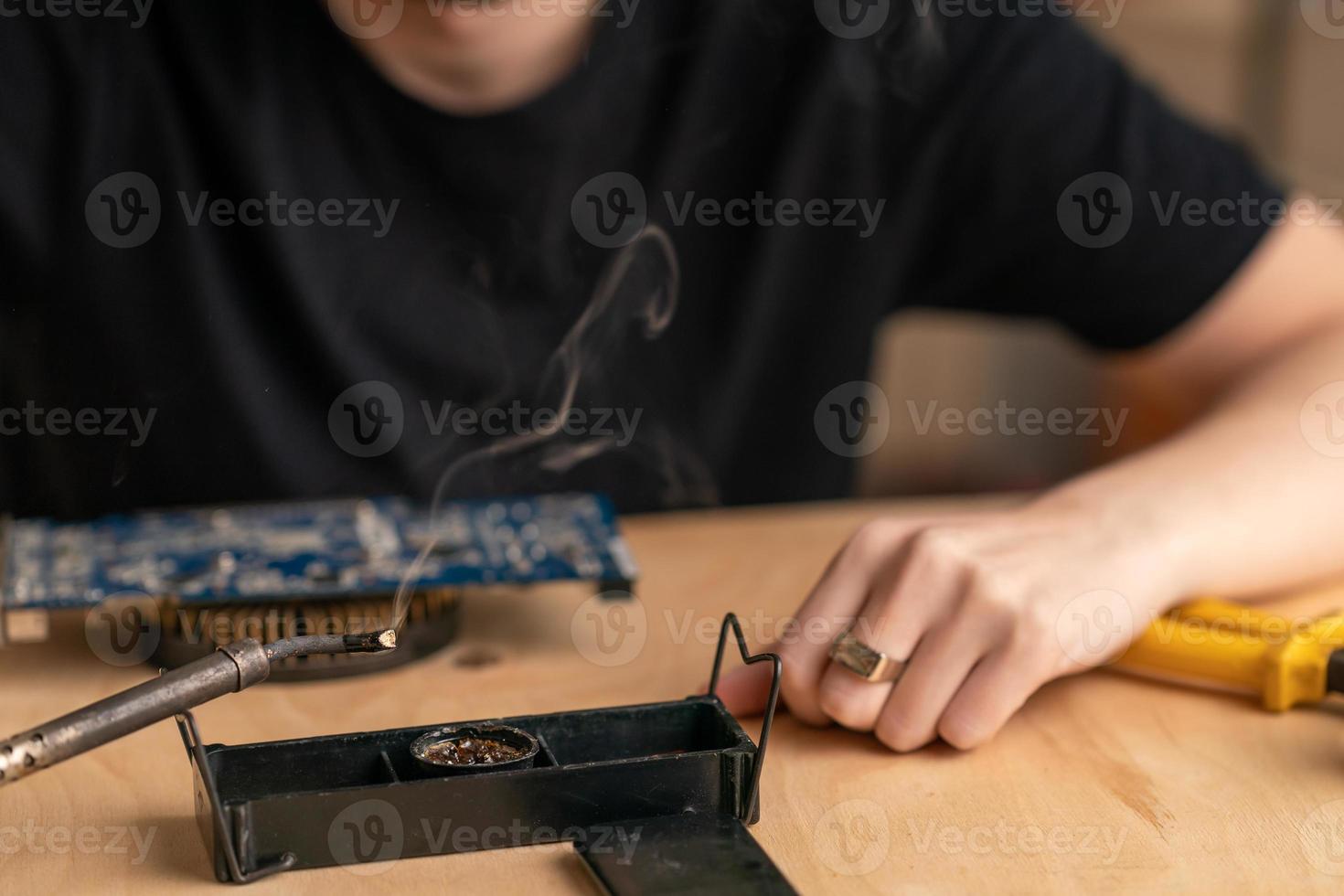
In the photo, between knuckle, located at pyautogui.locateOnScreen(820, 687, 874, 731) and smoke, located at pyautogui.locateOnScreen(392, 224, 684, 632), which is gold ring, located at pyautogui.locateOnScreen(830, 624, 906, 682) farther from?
smoke, located at pyautogui.locateOnScreen(392, 224, 684, 632)

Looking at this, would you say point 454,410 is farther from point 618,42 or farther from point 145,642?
point 145,642

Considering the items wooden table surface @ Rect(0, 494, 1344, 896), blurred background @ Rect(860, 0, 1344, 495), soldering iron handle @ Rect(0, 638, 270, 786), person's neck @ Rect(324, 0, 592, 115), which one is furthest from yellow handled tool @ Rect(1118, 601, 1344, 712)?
blurred background @ Rect(860, 0, 1344, 495)

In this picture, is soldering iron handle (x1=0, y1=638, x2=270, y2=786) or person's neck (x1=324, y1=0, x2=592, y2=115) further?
person's neck (x1=324, y1=0, x2=592, y2=115)

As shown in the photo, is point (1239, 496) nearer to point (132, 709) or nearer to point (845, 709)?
point (845, 709)

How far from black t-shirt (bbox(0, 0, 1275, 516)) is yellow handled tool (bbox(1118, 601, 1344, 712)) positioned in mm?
560

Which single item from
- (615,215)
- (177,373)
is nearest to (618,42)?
(615,215)

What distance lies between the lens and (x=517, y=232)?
1.23 metres

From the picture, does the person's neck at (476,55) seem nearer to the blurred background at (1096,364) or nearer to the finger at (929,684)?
the finger at (929,684)

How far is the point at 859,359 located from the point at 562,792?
938 mm

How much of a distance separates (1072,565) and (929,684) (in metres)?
0.13

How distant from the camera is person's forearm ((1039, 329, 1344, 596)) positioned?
33.2 inches

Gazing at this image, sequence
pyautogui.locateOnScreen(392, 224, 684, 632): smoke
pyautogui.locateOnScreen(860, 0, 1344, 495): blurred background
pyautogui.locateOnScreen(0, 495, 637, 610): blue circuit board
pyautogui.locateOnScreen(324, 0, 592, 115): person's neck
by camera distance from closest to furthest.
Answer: pyautogui.locateOnScreen(0, 495, 637, 610): blue circuit board → pyautogui.locateOnScreen(324, 0, 592, 115): person's neck → pyautogui.locateOnScreen(392, 224, 684, 632): smoke → pyautogui.locateOnScreen(860, 0, 1344, 495): blurred background

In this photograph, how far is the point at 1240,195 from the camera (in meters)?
1.28

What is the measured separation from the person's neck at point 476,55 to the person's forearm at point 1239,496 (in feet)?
2.06
